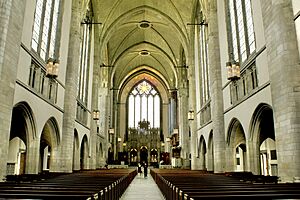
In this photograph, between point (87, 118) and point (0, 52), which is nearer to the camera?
point (0, 52)

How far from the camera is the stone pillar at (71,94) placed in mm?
15281

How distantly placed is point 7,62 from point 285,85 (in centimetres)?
866

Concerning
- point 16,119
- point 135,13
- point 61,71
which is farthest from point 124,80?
point 16,119

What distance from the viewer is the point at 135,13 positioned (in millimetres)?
27047

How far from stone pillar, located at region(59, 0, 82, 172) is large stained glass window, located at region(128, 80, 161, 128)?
28.1m

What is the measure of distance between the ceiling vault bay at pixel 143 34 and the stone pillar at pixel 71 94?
6642 mm

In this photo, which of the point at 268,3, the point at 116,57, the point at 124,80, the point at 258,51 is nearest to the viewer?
the point at 268,3

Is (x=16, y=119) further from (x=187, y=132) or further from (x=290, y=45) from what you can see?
(x=187, y=132)

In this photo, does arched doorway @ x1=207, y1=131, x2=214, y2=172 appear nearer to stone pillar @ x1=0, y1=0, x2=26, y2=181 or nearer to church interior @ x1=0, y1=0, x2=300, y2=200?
church interior @ x1=0, y1=0, x2=300, y2=200

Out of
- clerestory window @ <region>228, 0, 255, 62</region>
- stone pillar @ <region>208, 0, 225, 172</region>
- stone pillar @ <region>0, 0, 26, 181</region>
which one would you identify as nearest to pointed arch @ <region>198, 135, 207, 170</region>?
stone pillar @ <region>208, 0, 225, 172</region>

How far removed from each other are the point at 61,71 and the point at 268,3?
1108cm

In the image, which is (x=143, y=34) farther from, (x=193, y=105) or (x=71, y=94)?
(x=71, y=94)

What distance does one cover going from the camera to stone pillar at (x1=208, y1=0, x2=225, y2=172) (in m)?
15.3

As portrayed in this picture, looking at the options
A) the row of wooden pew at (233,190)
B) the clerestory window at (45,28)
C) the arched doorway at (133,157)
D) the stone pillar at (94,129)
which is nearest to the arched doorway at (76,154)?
the stone pillar at (94,129)
